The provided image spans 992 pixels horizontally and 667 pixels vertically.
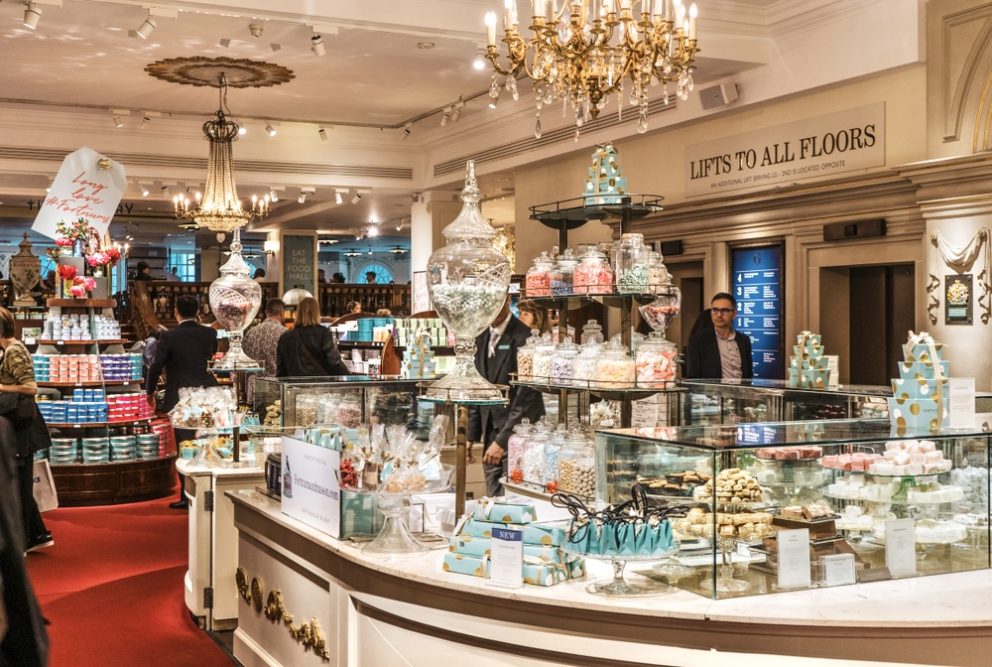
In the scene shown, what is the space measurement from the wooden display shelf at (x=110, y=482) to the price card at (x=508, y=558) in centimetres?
695

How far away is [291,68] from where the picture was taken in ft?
30.9

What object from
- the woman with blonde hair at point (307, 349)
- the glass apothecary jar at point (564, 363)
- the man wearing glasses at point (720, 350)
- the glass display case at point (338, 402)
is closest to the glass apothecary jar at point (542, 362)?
the glass apothecary jar at point (564, 363)

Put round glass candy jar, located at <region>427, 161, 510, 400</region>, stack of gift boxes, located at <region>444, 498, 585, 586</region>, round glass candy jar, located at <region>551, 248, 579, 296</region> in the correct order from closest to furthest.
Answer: stack of gift boxes, located at <region>444, 498, 585, 586</region> < round glass candy jar, located at <region>427, 161, 510, 400</region> < round glass candy jar, located at <region>551, 248, 579, 296</region>

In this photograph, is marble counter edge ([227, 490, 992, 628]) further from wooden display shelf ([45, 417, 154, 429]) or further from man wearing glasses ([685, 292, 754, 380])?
wooden display shelf ([45, 417, 154, 429])

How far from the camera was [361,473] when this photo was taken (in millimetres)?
3469

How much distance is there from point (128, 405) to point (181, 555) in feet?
8.17

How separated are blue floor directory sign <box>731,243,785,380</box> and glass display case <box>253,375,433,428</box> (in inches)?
146

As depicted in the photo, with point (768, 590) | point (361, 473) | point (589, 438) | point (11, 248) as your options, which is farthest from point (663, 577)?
point (11, 248)

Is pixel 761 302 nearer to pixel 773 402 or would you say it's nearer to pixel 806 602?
pixel 773 402

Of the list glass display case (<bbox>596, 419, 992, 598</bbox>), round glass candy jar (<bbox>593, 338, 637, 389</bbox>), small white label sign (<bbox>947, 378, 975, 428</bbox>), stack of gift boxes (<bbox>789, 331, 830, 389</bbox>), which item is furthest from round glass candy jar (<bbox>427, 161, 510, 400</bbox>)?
stack of gift boxes (<bbox>789, 331, 830, 389</bbox>)

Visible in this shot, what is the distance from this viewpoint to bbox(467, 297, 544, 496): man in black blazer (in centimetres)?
508

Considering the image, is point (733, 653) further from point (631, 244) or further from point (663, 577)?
point (631, 244)

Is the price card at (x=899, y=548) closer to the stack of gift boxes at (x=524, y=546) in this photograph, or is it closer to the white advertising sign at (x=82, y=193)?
the stack of gift boxes at (x=524, y=546)

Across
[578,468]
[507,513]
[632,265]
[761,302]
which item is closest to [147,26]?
[632,265]
